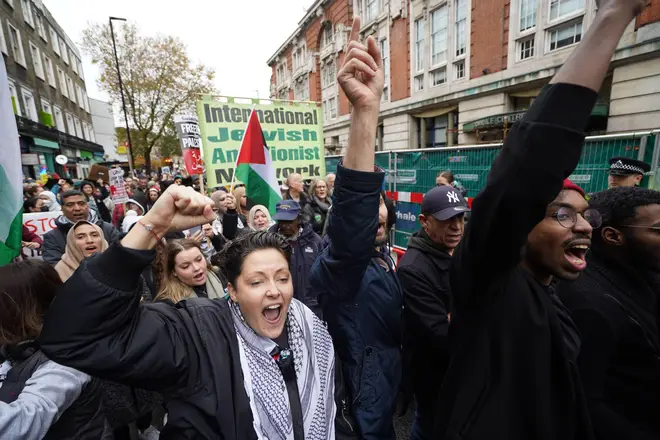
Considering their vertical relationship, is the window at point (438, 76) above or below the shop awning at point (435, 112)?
above

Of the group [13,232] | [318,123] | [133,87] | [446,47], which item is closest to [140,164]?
[133,87]

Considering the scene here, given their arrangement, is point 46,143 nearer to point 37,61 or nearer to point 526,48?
point 37,61

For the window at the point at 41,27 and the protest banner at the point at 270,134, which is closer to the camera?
the protest banner at the point at 270,134

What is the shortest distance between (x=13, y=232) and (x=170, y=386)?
155cm

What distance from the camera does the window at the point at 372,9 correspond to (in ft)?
62.0

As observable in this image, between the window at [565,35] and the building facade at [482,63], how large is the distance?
28mm

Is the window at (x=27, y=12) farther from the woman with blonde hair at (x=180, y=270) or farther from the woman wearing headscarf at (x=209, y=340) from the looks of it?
the woman wearing headscarf at (x=209, y=340)

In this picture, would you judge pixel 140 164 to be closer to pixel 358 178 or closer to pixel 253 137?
pixel 253 137

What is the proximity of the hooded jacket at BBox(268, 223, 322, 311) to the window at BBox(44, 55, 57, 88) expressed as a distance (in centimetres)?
2993

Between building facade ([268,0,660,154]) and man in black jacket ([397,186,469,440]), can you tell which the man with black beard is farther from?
building facade ([268,0,660,154])

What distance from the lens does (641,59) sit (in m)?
8.72

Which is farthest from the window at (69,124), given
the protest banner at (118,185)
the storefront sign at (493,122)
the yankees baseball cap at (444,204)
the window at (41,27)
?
the yankees baseball cap at (444,204)

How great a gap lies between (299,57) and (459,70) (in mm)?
20081

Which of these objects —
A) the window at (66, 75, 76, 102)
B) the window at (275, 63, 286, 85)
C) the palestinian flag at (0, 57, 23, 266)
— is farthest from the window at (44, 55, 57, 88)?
the palestinian flag at (0, 57, 23, 266)
